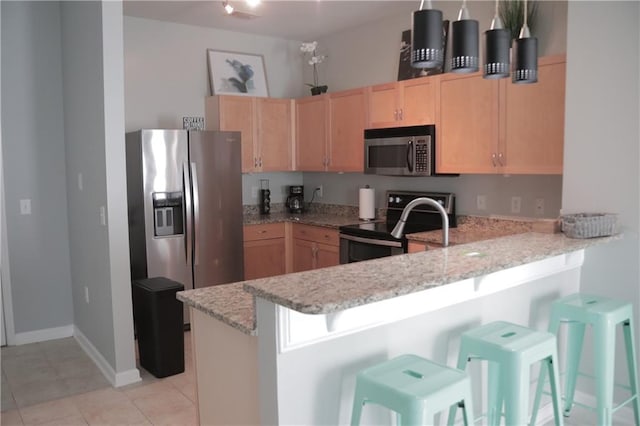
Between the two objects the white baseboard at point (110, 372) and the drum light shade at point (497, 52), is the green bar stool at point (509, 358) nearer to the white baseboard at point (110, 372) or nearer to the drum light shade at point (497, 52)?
the drum light shade at point (497, 52)

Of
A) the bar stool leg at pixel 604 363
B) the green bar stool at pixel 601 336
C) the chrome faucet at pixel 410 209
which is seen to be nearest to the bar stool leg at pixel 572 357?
the green bar stool at pixel 601 336

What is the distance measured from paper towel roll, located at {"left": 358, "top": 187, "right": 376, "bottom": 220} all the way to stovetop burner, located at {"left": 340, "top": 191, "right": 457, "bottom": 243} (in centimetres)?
16

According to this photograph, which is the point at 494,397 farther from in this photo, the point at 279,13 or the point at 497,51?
the point at 279,13

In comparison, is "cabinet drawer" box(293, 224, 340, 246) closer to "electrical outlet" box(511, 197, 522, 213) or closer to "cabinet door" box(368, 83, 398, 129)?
"cabinet door" box(368, 83, 398, 129)

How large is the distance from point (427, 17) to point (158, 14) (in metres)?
3.56

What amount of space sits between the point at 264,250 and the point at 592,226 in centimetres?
304

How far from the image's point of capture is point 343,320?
183cm

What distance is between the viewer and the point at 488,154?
3.69m

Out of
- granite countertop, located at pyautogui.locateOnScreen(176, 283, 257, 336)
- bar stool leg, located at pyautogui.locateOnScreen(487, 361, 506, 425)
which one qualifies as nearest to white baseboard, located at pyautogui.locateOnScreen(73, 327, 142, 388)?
granite countertop, located at pyautogui.locateOnScreen(176, 283, 257, 336)

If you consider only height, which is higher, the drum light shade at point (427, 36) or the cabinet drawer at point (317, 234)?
the drum light shade at point (427, 36)

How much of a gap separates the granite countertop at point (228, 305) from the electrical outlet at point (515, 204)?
2437mm

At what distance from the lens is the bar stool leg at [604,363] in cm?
242

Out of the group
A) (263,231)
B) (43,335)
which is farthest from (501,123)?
(43,335)

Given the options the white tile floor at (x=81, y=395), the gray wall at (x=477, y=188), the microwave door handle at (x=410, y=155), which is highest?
the microwave door handle at (x=410, y=155)
